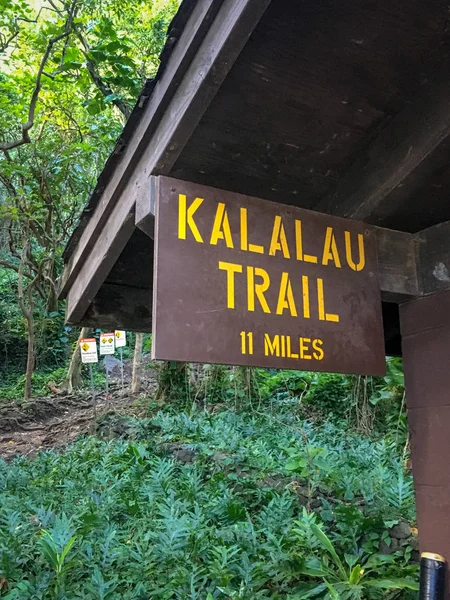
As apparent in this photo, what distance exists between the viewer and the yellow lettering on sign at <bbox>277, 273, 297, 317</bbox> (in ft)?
5.91

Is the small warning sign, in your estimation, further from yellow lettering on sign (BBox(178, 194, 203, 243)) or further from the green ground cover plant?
yellow lettering on sign (BBox(178, 194, 203, 243))

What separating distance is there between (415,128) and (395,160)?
0.43 ft

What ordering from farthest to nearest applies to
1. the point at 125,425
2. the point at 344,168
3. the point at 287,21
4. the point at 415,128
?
the point at 125,425, the point at 344,168, the point at 415,128, the point at 287,21

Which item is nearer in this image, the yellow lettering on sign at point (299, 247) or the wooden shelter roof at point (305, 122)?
the wooden shelter roof at point (305, 122)

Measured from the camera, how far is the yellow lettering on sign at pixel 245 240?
1.80 meters

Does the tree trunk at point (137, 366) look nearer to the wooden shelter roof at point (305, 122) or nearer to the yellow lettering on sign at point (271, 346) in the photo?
the wooden shelter roof at point (305, 122)

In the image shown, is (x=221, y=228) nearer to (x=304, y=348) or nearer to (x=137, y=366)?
A: (x=304, y=348)

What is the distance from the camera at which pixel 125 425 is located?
7.61 m

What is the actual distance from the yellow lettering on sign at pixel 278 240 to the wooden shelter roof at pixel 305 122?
0.30 m

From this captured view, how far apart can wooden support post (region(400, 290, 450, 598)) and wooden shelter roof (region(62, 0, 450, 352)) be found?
13cm

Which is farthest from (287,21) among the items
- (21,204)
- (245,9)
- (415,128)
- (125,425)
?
(21,204)

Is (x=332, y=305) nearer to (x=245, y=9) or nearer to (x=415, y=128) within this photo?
(x=415, y=128)

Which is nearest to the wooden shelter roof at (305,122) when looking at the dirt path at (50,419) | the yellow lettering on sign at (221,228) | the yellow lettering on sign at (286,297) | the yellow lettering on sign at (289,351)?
the yellow lettering on sign at (221,228)

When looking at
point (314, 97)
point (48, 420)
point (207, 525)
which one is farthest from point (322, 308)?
point (48, 420)
